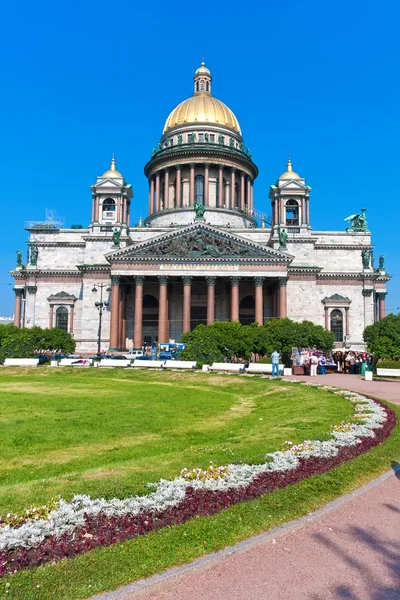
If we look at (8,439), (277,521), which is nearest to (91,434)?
(8,439)

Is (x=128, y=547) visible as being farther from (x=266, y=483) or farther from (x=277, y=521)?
(x=266, y=483)

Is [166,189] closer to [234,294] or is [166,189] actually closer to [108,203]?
[108,203]

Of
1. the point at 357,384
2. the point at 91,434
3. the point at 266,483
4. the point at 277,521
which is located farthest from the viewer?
the point at 357,384

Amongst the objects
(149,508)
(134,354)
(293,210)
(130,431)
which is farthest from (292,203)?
(149,508)

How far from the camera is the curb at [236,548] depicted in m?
4.99

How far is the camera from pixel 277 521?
6758 millimetres

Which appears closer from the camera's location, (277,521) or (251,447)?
(277,521)

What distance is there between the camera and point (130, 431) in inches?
539

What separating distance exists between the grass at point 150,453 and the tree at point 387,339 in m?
14.7

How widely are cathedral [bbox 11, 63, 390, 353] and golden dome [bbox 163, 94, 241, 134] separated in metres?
7.04

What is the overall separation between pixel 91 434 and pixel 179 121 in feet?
246

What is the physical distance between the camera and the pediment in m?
56.8

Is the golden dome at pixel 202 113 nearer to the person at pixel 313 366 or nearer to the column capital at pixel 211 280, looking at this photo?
the column capital at pixel 211 280

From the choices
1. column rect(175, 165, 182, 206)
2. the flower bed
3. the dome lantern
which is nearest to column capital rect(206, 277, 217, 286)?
column rect(175, 165, 182, 206)
